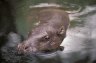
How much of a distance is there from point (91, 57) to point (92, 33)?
0.77 meters

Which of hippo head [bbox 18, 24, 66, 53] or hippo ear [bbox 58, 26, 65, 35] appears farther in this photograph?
hippo ear [bbox 58, 26, 65, 35]

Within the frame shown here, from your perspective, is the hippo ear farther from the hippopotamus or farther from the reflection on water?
the reflection on water

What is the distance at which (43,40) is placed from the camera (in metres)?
3.69

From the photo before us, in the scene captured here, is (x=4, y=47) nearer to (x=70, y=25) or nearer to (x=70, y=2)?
(x=70, y=25)

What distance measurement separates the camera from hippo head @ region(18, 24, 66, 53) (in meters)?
3.58

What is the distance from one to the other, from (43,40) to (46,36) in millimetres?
83

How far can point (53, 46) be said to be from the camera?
377 centimetres

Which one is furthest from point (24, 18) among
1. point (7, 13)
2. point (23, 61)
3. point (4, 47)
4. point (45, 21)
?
point (23, 61)

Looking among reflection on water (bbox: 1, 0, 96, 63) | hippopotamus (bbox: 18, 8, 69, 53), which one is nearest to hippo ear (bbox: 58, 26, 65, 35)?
hippopotamus (bbox: 18, 8, 69, 53)

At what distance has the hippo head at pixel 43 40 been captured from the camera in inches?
141

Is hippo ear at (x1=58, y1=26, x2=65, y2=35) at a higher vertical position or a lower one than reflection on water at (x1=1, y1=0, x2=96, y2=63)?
higher

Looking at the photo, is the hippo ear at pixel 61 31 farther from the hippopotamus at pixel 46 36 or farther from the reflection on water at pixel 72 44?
the reflection on water at pixel 72 44

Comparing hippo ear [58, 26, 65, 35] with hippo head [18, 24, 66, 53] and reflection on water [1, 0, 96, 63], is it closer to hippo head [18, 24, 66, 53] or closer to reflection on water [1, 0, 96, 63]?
hippo head [18, 24, 66, 53]

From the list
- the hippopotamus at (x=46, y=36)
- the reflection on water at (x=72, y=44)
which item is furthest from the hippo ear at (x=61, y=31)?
the reflection on water at (x=72, y=44)
